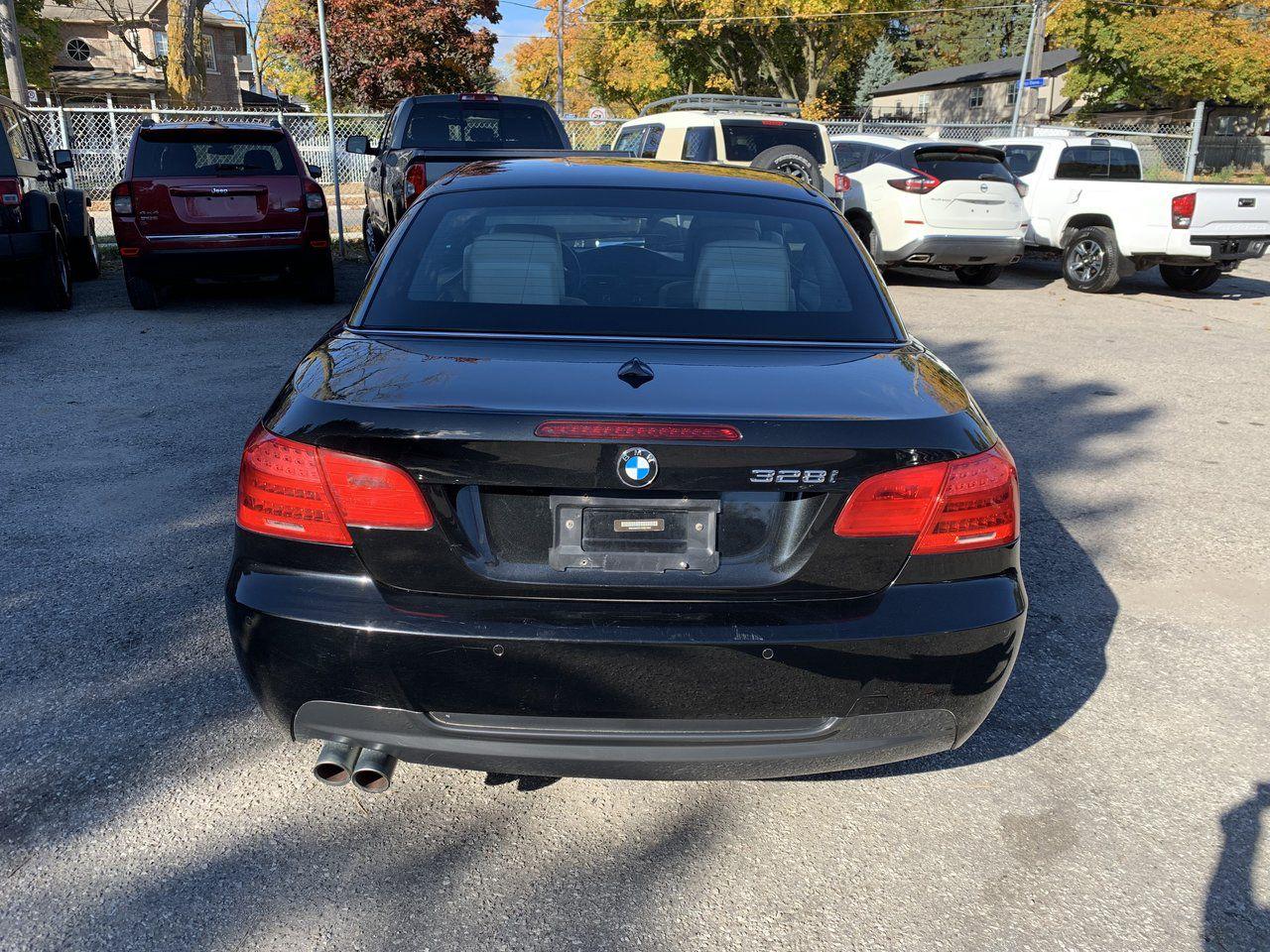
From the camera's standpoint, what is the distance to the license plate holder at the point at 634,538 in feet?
7.47

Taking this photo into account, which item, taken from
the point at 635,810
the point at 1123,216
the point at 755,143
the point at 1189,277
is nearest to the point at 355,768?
the point at 635,810

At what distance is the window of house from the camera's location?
55.8 meters

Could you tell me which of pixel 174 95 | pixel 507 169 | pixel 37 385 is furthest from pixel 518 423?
pixel 174 95

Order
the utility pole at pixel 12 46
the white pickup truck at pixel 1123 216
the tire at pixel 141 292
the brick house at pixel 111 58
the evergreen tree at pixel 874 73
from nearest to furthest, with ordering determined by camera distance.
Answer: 1. the tire at pixel 141 292
2. the white pickup truck at pixel 1123 216
3. the utility pole at pixel 12 46
4. the brick house at pixel 111 58
5. the evergreen tree at pixel 874 73

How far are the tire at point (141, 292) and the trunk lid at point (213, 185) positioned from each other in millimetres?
790

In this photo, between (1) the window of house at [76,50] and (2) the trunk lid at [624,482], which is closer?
(2) the trunk lid at [624,482]

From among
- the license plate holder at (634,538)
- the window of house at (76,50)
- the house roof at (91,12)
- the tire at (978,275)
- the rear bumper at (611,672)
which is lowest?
the tire at (978,275)

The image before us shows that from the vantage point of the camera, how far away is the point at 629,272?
10.6 ft

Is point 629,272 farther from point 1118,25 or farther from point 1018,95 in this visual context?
point 1118,25

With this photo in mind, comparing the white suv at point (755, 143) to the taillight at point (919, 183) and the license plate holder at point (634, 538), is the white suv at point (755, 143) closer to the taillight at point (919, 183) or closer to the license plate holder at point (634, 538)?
the taillight at point (919, 183)

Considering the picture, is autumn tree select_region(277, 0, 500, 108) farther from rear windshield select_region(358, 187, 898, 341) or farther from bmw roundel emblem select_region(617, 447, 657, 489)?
bmw roundel emblem select_region(617, 447, 657, 489)

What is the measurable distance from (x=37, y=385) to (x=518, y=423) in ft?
21.7

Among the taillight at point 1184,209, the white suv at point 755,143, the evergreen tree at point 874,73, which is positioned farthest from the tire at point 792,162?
the evergreen tree at point 874,73

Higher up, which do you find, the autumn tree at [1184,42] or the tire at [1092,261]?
the autumn tree at [1184,42]
